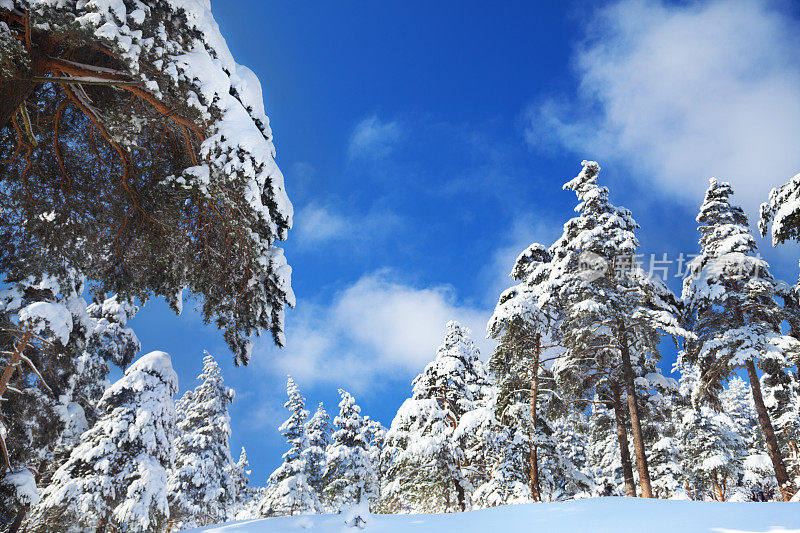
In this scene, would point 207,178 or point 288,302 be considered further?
point 288,302

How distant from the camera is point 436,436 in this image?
1638 cm

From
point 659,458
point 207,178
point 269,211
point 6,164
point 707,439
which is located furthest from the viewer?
point 707,439

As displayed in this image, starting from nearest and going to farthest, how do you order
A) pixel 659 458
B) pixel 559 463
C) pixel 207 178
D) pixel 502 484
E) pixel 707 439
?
1. pixel 207 178
2. pixel 502 484
3. pixel 559 463
4. pixel 659 458
5. pixel 707 439

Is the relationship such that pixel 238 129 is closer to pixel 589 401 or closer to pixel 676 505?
pixel 676 505

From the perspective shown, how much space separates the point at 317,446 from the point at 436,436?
1402 centimetres

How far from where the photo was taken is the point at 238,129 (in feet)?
18.1

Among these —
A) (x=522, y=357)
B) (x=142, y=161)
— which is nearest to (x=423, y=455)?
(x=522, y=357)

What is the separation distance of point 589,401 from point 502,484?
4.09 m

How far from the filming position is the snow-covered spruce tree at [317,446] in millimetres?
26812

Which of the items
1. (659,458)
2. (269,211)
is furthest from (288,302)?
(659,458)

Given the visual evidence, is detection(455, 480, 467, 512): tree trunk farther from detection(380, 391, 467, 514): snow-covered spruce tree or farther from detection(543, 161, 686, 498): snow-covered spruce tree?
detection(543, 161, 686, 498): snow-covered spruce tree

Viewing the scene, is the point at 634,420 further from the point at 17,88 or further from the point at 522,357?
the point at 17,88

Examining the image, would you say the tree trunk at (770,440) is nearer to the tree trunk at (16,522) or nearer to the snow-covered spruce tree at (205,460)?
the tree trunk at (16,522)

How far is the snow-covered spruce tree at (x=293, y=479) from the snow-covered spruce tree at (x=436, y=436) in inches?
332
